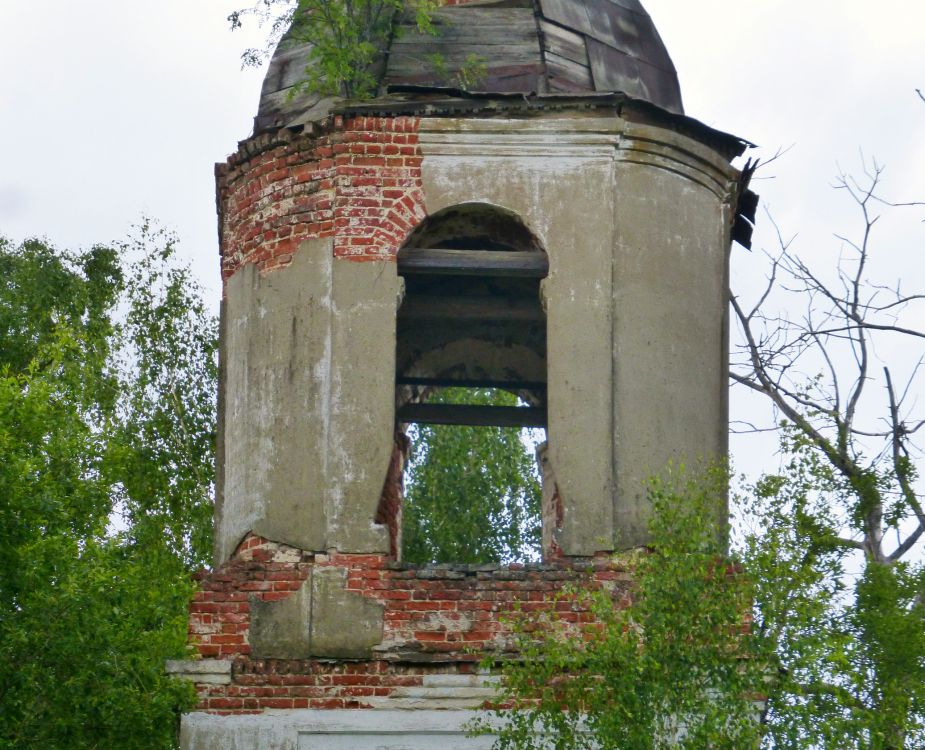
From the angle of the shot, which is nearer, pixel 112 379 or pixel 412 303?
pixel 412 303

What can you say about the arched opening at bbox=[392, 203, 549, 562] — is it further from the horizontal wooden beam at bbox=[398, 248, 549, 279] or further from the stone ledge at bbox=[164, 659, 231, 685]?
the stone ledge at bbox=[164, 659, 231, 685]

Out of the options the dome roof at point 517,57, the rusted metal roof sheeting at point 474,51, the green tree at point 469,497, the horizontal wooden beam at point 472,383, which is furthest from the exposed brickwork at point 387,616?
the green tree at point 469,497

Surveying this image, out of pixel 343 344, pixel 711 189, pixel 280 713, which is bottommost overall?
pixel 280 713

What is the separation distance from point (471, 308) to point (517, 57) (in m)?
1.67

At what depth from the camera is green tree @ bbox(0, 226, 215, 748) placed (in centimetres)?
1343

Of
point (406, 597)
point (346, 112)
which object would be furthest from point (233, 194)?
point (406, 597)

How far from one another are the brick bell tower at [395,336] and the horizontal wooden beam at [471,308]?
0.48 m

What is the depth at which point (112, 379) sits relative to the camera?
20.2m

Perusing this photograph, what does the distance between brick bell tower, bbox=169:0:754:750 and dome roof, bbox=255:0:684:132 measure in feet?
0.07

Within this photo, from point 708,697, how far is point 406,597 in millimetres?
2141

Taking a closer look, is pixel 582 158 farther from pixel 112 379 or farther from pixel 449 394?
pixel 449 394

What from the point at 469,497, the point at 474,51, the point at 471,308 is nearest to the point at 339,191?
Answer: the point at 474,51

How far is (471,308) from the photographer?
1466 cm

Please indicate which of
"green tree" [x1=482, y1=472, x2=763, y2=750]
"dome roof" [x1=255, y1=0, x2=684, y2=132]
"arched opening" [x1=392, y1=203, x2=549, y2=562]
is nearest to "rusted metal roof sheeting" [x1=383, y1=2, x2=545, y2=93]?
"dome roof" [x1=255, y1=0, x2=684, y2=132]
